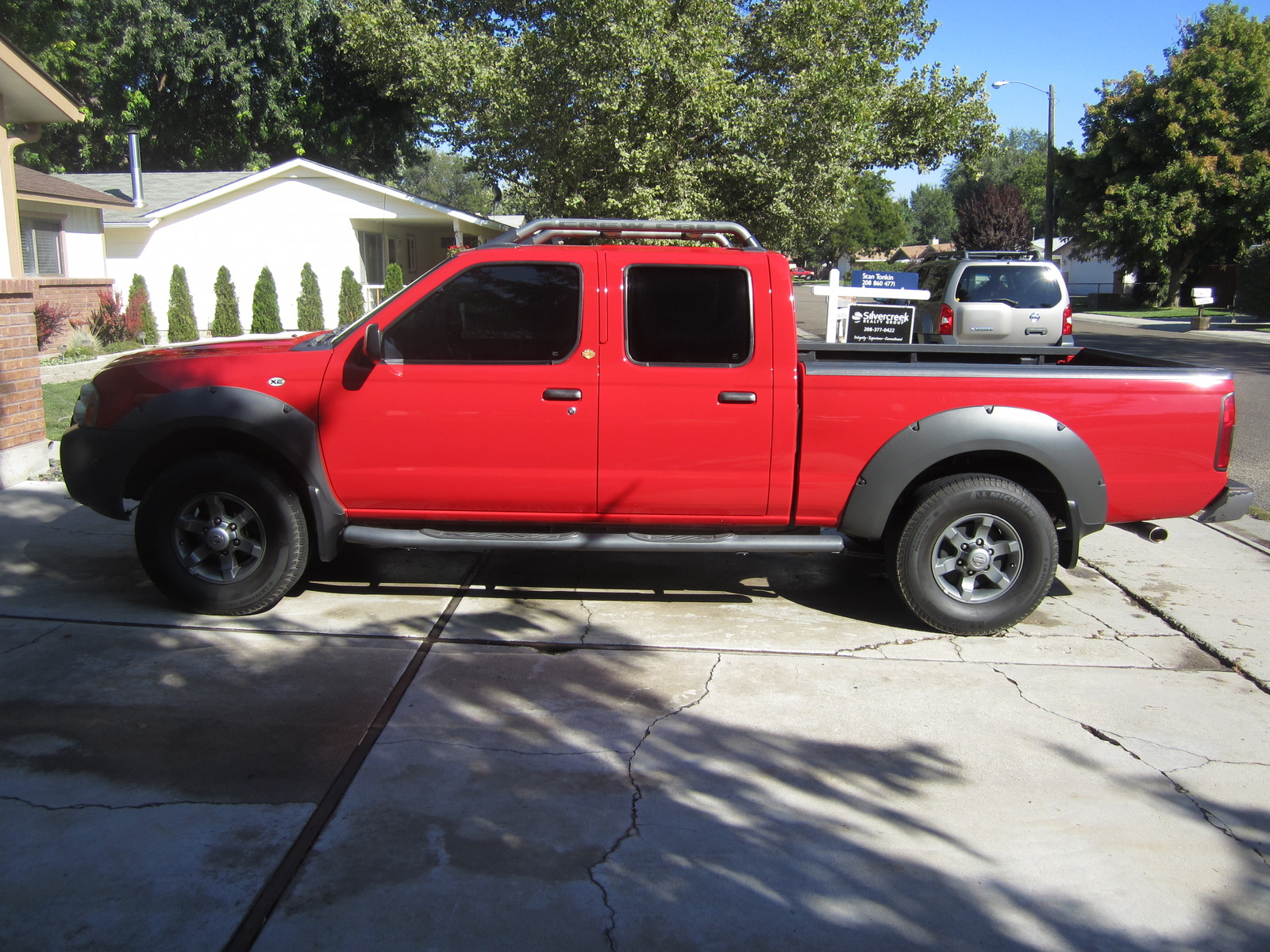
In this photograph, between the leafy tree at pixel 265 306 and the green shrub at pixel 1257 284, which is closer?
the leafy tree at pixel 265 306

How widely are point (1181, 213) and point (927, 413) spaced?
3665 cm

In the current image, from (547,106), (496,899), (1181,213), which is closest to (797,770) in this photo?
(496,899)

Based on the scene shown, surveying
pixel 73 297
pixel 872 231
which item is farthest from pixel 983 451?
pixel 872 231

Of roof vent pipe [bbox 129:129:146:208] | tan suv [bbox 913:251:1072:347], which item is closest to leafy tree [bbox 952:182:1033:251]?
tan suv [bbox 913:251:1072:347]

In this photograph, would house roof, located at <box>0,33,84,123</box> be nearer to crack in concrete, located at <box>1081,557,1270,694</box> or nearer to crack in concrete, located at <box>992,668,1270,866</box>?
crack in concrete, located at <box>992,668,1270,866</box>

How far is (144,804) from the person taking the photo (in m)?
3.49

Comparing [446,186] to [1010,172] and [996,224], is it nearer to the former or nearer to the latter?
[1010,172]

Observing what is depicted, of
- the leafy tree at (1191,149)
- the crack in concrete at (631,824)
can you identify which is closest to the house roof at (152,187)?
the crack in concrete at (631,824)

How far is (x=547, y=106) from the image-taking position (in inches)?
701

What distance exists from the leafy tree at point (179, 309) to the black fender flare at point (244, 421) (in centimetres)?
1851

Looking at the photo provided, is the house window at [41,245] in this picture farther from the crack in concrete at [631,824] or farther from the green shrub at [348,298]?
the crack in concrete at [631,824]

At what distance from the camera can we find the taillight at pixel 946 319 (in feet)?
45.1

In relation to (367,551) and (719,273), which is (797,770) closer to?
(719,273)

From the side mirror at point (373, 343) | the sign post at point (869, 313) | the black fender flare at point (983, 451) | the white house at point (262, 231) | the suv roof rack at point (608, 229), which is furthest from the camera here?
the white house at point (262, 231)
